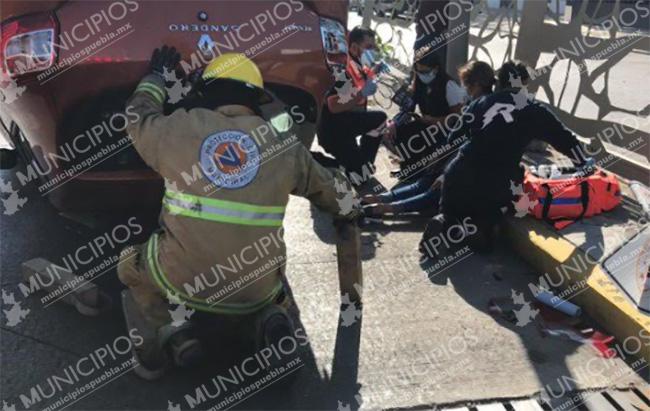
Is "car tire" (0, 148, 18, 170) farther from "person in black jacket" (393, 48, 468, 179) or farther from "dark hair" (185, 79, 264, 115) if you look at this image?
"person in black jacket" (393, 48, 468, 179)

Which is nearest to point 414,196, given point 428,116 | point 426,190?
point 426,190

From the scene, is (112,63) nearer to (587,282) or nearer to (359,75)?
(359,75)

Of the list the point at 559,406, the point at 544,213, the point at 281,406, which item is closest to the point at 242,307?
the point at 281,406

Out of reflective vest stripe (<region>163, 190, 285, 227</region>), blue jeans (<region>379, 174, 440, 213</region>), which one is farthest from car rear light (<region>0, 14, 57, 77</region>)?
blue jeans (<region>379, 174, 440, 213</region>)

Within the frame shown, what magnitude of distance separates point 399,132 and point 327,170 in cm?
252

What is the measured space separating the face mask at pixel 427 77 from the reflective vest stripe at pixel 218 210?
2.77m

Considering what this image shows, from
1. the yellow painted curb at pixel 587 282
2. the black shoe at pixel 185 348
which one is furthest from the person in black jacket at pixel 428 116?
the black shoe at pixel 185 348

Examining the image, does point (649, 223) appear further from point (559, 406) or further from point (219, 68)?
point (219, 68)

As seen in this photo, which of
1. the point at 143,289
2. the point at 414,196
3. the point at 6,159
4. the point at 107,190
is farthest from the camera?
the point at 414,196

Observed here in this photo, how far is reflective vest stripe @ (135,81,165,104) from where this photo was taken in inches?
108

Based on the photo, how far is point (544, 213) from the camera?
423 centimetres

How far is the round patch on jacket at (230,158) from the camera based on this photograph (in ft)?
8.34

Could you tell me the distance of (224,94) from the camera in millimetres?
2619

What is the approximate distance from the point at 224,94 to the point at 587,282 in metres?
2.25
